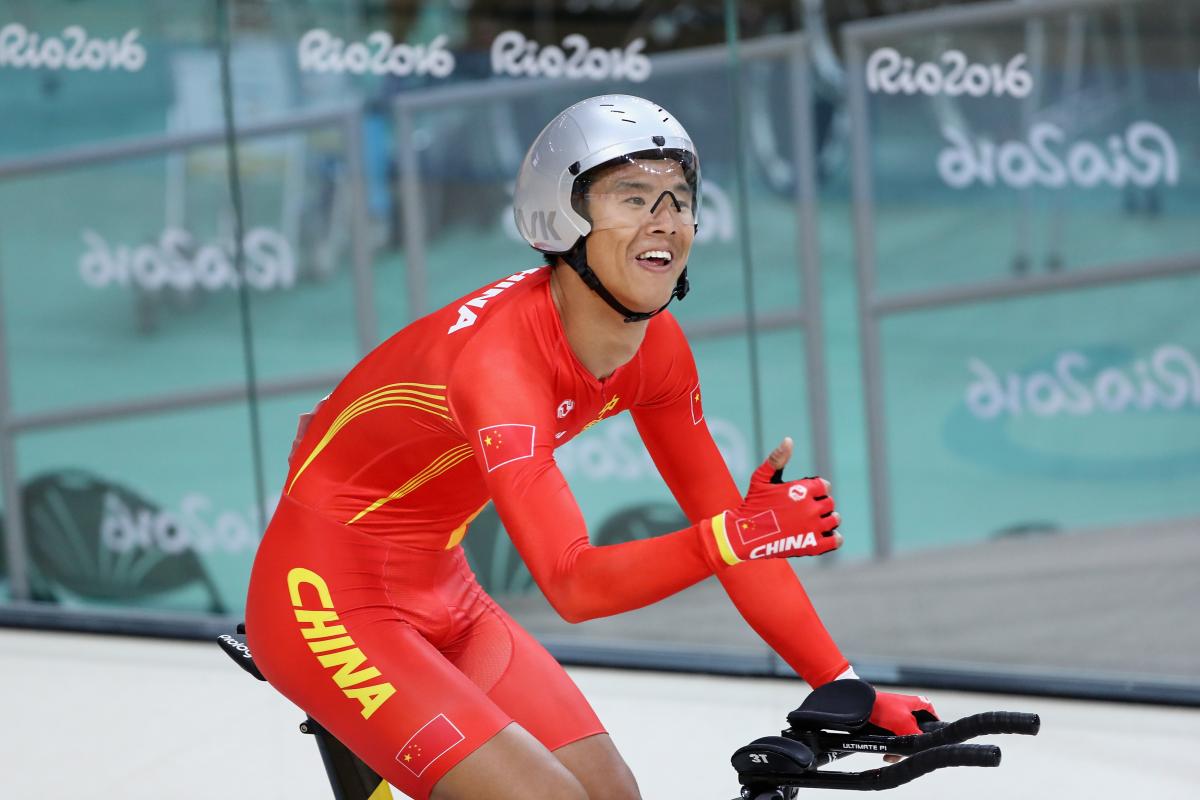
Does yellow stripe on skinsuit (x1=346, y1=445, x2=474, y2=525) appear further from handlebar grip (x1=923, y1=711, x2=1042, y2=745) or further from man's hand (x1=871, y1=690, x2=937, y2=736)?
handlebar grip (x1=923, y1=711, x2=1042, y2=745)

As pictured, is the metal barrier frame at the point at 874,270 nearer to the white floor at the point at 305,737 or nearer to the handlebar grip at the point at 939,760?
the white floor at the point at 305,737

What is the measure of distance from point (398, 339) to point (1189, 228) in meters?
2.91

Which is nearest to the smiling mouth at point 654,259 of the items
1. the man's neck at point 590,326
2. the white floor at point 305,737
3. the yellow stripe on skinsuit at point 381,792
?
the man's neck at point 590,326

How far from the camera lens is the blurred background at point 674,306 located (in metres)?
4.52

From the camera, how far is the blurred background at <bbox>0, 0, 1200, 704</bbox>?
14.8 feet

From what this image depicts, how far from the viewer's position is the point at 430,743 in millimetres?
2359

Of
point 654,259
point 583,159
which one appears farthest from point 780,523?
point 583,159

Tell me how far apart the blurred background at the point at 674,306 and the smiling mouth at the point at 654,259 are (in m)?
2.18

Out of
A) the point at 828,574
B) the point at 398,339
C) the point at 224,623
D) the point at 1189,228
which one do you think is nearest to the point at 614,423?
the point at 828,574

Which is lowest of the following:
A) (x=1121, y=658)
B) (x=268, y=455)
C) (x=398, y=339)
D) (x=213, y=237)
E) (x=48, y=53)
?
(x=1121, y=658)

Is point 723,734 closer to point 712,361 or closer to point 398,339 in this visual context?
point 712,361

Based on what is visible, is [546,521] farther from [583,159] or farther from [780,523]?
[583,159]

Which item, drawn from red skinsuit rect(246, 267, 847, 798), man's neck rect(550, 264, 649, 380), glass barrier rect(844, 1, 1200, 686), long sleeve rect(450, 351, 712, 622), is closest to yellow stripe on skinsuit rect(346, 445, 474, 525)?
Result: red skinsuit rect(246, 267, 847, 798)

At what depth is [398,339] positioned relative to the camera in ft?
8.15
